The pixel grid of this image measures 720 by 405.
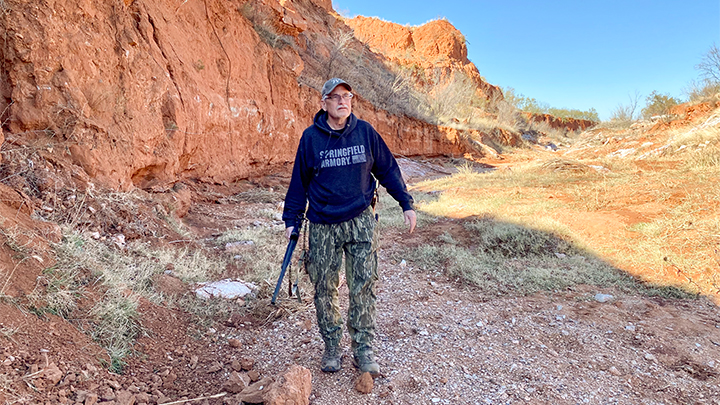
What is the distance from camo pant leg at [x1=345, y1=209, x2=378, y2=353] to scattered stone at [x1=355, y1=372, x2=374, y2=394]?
0.16 metres

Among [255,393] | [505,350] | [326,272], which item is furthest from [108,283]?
[505,350]

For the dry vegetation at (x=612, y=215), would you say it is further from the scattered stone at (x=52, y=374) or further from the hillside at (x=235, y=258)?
the scattered stone at (x=52, y=374)

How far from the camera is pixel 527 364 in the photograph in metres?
2.53

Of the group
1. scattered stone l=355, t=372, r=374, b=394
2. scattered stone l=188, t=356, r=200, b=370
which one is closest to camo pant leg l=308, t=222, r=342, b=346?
scattered stone l=355, t=372, r=374, b=394

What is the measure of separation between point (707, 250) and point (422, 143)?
1307 cm

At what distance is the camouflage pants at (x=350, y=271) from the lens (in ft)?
7.61

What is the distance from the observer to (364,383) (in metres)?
2.25

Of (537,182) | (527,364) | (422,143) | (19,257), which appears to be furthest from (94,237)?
(422,143)

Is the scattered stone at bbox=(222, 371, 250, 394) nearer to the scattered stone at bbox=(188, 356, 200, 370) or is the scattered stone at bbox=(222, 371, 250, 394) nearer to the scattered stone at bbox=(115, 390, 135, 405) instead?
the scattered stone at bbox=(188, 356, 200, 370)

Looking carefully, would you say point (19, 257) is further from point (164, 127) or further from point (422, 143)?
point (422, 143)

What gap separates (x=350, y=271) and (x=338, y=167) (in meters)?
0.64

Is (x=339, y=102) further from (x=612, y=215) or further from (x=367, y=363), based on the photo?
(x=612, y=215)

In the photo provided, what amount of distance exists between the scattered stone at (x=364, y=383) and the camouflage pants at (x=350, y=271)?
0.56 ft

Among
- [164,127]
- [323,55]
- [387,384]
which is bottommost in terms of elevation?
[387,384]
